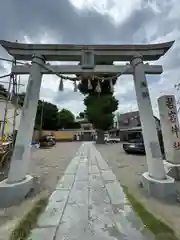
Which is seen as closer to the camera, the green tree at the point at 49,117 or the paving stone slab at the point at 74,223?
the paving stone slab at the point at 74,223

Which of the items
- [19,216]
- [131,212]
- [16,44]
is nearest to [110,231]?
[131,212]

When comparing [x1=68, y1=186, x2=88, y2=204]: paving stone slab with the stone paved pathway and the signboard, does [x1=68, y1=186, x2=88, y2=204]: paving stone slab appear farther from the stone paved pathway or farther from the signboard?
the signboard

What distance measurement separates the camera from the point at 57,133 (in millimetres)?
35812

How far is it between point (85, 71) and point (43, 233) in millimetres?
3293

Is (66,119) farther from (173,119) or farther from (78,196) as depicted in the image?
(78,196)

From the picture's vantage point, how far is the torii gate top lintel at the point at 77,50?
402cm

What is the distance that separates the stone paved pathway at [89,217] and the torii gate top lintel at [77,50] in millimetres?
3311

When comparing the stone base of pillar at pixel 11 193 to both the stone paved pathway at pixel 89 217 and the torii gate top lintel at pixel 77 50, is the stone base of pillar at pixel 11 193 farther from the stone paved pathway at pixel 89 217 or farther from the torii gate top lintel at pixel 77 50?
the torii gate top lintel at pixel 77 50

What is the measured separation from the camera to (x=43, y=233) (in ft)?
7.21

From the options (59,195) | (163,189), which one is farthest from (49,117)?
(163,189)

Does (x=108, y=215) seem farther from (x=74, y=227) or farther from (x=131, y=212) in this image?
(x=74, y=227)

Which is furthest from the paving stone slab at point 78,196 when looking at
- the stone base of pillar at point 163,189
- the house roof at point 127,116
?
the house roof at point 127,116

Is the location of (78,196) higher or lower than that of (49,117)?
lower

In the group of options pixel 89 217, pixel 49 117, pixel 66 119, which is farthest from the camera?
pixel 66 119
